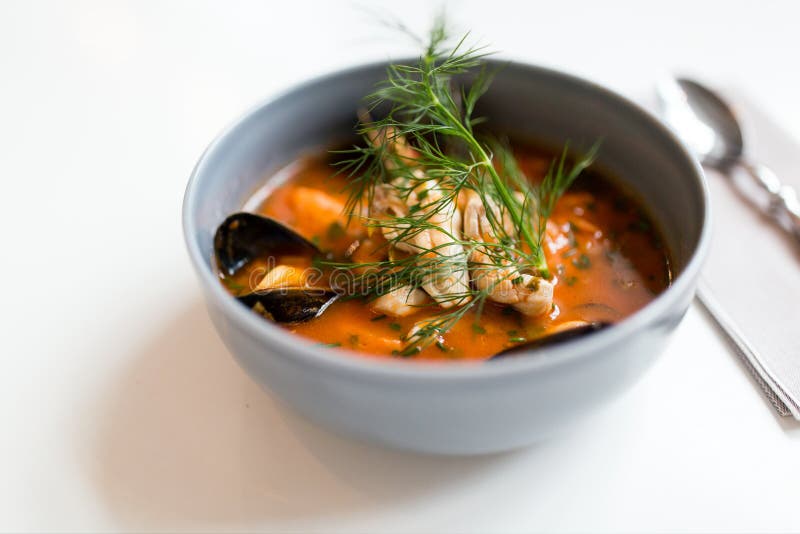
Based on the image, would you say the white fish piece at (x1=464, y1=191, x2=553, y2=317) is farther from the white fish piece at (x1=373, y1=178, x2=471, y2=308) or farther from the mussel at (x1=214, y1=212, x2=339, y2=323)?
the mussel at (x1=214, y1=212, x2=339, y2=323)

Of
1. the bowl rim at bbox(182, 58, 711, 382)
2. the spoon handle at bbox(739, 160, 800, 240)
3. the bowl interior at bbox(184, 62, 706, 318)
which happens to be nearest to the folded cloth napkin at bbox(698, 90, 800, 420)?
the spoon handle at bbox(739, 160, 800, 240)

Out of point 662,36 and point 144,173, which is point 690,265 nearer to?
point 144,173

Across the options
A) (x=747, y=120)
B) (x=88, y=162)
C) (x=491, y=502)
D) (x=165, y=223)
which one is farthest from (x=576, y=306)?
(x=88, y=162)

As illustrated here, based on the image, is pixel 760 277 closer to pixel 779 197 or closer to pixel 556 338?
pixel 779 197

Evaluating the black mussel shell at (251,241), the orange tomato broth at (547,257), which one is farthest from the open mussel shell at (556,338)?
the black mussel shell at (251,241)

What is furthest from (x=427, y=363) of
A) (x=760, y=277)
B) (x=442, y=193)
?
(x=760, y=277)

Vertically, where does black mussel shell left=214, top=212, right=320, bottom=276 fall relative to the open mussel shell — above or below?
below

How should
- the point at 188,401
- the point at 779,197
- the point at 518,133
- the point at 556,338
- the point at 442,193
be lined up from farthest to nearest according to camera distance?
1. the point at 518,133
2. the point at 779,197
3. the point at 442,193
4. the point at 188,401
5. the point at 556,338
